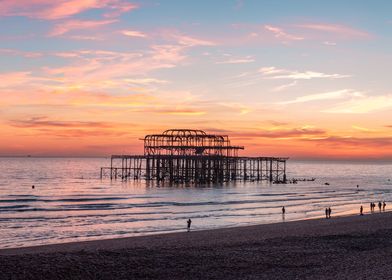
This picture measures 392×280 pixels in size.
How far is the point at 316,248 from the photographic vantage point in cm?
2041

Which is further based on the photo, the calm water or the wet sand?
the calm water

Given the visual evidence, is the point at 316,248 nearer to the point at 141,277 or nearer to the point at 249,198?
the point at 141,277

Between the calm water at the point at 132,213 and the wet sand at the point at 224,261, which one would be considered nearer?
the wet sand at the point at 224,261

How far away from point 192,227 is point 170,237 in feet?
21.8

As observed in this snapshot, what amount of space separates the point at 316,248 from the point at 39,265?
11.0 meters

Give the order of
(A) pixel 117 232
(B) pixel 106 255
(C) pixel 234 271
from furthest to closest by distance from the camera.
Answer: (A) pixel 117 232 < (B) pixel 106 255 < (C) pixel 234 271

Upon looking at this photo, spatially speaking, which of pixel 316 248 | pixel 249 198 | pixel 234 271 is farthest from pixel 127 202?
pixel 234 271

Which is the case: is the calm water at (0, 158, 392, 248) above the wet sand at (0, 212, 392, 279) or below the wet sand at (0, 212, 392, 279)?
below

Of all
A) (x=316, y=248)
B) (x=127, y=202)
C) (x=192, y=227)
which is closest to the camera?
(x=316, y=248)

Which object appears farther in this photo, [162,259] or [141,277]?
[162,259]

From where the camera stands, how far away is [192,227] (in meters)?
33.3

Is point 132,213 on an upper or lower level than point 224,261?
lower

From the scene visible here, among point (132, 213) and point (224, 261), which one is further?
point (132, 213)

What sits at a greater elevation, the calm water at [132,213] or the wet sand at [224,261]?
the wet sand at [224,261]
